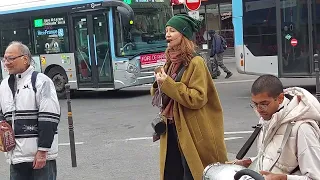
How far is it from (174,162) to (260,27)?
10.0 m

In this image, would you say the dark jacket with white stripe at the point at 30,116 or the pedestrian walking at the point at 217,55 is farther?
the pedestrian walking at the point at 217,55

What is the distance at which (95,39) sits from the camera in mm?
15336

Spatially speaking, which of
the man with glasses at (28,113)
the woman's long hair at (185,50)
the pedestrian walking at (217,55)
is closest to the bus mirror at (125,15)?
the pedestrian walking at (217,55)

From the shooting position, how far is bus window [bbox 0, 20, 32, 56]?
1692 centimetres

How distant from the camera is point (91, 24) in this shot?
15.4 metres

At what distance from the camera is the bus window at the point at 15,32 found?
1692cm

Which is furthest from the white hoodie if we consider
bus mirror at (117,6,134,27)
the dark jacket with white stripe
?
bus mirror at (117,6,134,27)

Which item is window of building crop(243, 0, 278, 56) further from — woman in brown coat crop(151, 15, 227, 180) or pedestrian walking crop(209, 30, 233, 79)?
woman in brown coat crop(151, 15, 227, 180)

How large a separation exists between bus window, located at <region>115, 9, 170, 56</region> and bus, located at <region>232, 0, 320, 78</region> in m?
2.59

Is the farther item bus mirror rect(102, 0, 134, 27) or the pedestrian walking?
the pedestrian walking

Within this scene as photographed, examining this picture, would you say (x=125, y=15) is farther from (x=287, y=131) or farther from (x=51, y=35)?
(x=287, y=131)

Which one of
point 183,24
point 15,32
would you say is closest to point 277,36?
point 15,32

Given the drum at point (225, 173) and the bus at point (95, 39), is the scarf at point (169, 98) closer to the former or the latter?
the drum at point (225, 173)

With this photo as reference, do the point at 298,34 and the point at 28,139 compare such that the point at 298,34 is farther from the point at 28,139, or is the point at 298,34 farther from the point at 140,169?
the point at 28,139
